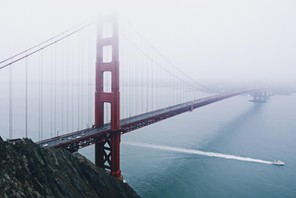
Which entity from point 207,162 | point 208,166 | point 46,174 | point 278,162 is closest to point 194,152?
point 207,162

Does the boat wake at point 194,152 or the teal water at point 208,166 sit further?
A: the boat wake at point 194,152

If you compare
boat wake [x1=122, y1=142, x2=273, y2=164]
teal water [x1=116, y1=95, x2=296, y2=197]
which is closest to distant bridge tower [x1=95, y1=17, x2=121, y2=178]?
teal water [x1=116, y1=95, x2=296, y2=197]

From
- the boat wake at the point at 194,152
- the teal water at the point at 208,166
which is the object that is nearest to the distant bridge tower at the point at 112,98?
the teal water at the point at 208,166

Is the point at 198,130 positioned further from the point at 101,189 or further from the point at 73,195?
the point at 73,195

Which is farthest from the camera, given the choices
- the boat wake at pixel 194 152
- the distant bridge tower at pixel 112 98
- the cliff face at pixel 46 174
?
the boat wake at pixel 194 152

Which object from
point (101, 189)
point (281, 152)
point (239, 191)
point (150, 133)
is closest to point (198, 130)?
point (150, 133)

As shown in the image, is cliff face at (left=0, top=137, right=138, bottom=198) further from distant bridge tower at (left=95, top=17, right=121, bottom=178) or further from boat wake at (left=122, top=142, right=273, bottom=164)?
boat wake at (left=122, top=142, right=273, bottom=164)

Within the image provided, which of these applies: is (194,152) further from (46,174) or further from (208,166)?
(46,174)

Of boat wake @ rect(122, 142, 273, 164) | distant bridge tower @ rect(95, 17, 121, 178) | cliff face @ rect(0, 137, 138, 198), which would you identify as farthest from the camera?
boat wake @ rect(122, 142, 273, 164)

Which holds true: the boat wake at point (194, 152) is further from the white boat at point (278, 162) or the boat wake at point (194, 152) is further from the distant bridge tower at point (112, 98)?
the distant bridge tower at point (112, 98)

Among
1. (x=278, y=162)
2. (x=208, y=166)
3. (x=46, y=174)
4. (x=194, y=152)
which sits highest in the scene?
(x=46, y=174)
